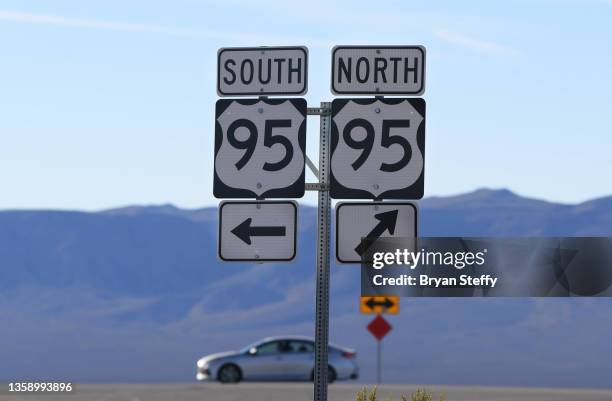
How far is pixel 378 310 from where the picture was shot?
Answer: 1587 inches

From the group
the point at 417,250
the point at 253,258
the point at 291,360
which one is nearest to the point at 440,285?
the point at 417,250

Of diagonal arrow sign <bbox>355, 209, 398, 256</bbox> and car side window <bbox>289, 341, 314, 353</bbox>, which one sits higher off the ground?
diagonal arrow sign <bbox>355, 209, 398, 256</bbox>

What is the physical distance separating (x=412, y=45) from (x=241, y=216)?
1809 millimetres

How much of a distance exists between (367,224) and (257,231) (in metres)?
0.83

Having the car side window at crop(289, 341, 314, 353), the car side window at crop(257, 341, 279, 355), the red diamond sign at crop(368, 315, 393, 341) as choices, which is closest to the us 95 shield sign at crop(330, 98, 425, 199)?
the car side window at crop(257, 341, 279, 355)

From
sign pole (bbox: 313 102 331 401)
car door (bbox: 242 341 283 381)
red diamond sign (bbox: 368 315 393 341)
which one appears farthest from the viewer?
red diamond sign (bbox: 368 315 393 341)

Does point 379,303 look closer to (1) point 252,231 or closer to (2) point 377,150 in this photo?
(1) point 252,231

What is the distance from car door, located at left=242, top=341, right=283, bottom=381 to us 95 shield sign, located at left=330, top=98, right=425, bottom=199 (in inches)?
1136

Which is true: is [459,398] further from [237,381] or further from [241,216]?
[241,216]

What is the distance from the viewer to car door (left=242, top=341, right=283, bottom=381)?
3934 centimetres

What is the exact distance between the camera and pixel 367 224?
35.3 feet

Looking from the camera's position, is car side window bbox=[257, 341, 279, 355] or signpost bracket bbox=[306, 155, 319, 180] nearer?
signpost bracket bbox=[306, 155, 319, 180]

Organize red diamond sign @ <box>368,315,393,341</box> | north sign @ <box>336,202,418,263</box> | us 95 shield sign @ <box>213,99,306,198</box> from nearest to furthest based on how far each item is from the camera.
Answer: north sign @ <box>336,202,418,263</box> < us 95 shield sign @ <box>213,99,306,198</box> < red diamond sign @ <box>368,315,393,341</box>

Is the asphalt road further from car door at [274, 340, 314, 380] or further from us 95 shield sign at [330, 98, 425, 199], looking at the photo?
us 95 shield sign at [330, 98, 425, 199]
